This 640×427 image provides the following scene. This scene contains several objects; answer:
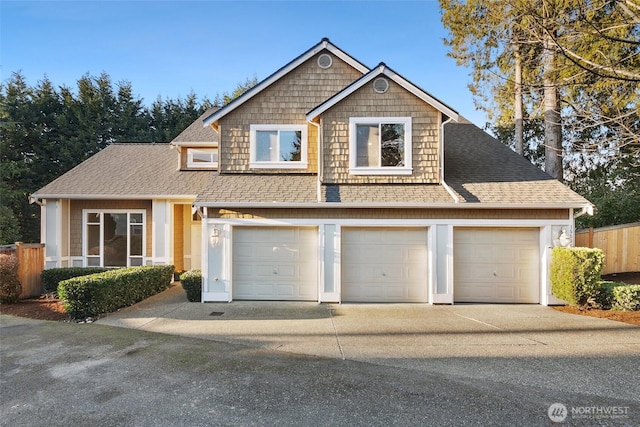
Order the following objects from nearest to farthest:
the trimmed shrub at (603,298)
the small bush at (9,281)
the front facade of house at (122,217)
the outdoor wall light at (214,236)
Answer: the trimmed shrub at (603,298) → the small bush at (9,281) → the outdoor wall light at (214,236) → the front facade of house at (122,217)

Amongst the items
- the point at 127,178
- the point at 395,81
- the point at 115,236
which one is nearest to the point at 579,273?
the point at 395,81

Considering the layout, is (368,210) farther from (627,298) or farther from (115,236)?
(115,236)

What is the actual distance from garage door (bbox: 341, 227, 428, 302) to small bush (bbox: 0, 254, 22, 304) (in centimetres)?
872

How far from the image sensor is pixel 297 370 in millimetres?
4801

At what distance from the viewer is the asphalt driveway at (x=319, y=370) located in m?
3.71

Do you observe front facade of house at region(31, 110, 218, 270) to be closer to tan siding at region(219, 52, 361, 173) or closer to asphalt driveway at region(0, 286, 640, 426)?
tan siding at region(219, 52, 361, 173)

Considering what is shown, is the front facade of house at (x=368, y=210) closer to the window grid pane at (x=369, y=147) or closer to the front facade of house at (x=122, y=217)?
the window grid pane at (x=369, y=147)

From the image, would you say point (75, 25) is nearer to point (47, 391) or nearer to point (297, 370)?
point (47, 391)

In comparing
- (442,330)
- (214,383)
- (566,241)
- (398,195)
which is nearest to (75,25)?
(398,195)

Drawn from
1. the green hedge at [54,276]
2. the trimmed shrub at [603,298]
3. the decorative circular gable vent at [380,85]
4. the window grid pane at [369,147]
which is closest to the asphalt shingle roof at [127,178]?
the green hedge at [54,276]

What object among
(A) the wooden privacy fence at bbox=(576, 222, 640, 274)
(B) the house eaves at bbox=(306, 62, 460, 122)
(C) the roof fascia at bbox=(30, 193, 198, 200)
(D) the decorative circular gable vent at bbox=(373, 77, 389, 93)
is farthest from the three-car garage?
(D) the decorative circular gable vent at bbox=(373, 77, 389, 93)

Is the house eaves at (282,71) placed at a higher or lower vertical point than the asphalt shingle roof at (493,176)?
higher

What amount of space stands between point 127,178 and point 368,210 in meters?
9.08

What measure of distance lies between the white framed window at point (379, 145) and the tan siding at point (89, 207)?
7.45 m
